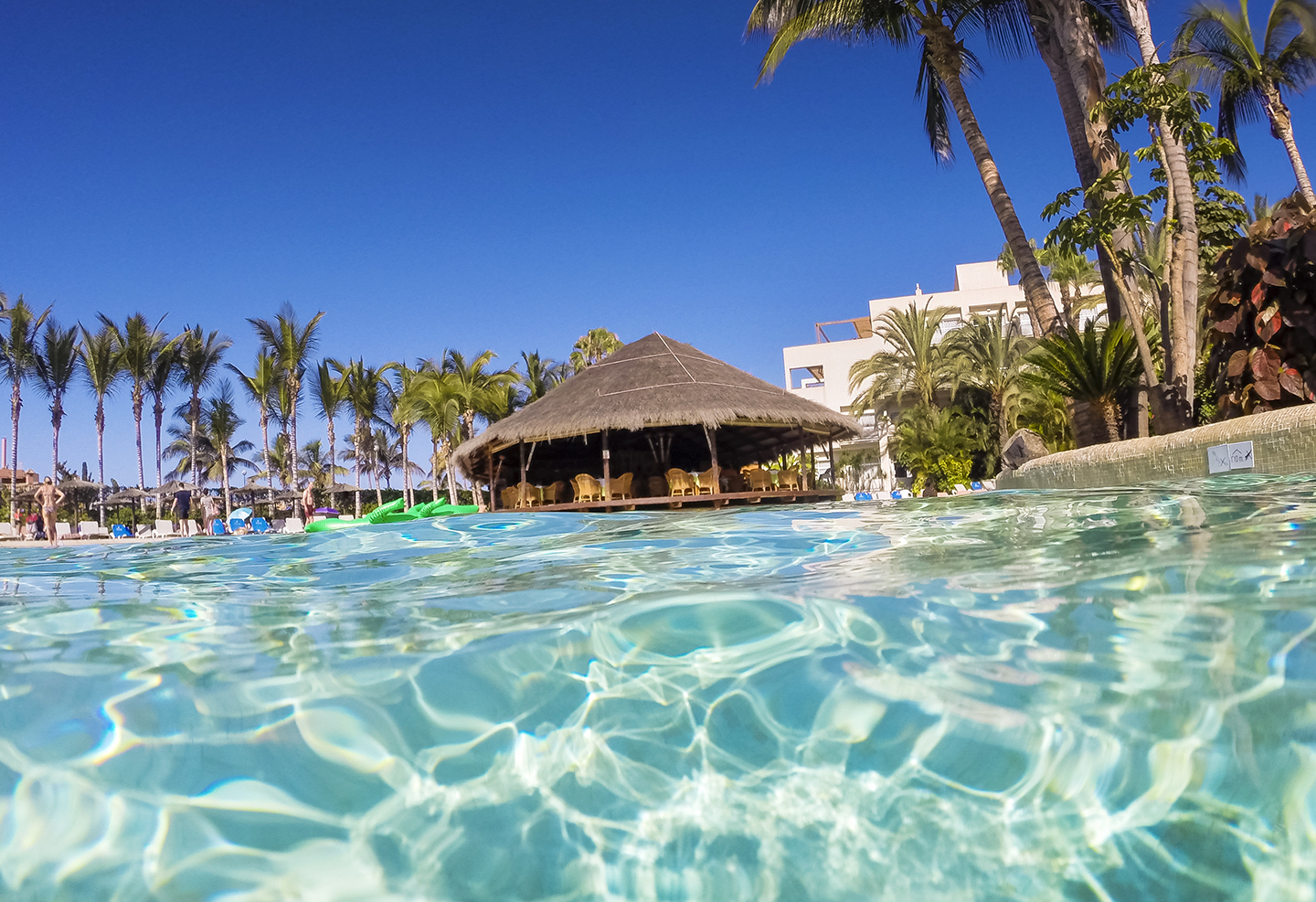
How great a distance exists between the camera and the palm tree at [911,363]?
90.7ft

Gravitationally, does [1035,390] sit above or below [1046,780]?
above

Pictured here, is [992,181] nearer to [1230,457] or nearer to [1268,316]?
[1268,316]

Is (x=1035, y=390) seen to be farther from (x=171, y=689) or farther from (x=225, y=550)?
(x=171, y=689)

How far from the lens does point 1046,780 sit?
156cm

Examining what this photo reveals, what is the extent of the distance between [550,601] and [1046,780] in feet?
5.26

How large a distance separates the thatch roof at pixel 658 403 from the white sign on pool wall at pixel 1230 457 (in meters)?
8.35

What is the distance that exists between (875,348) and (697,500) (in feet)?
88.9

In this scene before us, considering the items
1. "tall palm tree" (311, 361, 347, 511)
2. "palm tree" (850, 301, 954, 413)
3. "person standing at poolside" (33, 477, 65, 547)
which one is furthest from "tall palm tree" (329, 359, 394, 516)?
"palm tree" (850, 301, 954, 413)

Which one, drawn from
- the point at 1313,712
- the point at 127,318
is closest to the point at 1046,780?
the point at 1313,712

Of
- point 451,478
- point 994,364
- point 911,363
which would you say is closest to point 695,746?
point 451,478

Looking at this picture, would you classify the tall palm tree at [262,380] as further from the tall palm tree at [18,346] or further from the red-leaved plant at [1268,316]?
the red-leaved plant at [1268,316]

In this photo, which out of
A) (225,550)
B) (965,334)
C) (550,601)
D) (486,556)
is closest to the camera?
(550,601)

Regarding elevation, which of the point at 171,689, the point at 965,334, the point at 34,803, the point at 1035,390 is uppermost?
the point at 965,334

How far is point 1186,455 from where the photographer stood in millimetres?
6508
